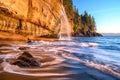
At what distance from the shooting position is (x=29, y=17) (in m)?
19.8

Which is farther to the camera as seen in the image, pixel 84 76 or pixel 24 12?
pixel 24 12

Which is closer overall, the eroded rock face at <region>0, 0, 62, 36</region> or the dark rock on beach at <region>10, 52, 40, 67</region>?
the dark rock on beach at <region>10, 52, 40, 67</region>

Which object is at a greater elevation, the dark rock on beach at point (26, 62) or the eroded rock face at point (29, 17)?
the eroded rock face at point (29, 17)

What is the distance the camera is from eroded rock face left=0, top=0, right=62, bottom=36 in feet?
51.4

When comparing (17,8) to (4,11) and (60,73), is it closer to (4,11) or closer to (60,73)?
(4,11)

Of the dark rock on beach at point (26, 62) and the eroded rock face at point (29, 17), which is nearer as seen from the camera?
the dark rock on beach at point (26, 62)

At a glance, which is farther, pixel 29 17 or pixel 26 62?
pixel 29 17

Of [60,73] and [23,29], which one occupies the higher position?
[23,29]

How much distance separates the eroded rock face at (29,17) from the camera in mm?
15664

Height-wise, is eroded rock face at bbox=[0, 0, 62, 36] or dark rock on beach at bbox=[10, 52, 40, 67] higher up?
eroded rock face at bbox=[0, 0, 62, 36]

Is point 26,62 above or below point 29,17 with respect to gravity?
below

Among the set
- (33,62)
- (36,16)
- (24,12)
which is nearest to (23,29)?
(24,12)

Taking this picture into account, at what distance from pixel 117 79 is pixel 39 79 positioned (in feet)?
6.91

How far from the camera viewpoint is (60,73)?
217 inches
